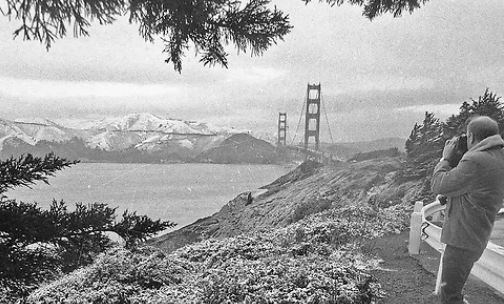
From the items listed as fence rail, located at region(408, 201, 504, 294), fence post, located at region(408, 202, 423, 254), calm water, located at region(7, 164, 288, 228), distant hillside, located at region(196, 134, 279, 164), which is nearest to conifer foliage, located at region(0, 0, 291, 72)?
A: calm water, located at region(7, 164, 288, 228)

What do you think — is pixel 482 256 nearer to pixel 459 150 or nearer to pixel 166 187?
pixel 459 150

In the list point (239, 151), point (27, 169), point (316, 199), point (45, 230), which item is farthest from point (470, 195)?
point (239, 151)

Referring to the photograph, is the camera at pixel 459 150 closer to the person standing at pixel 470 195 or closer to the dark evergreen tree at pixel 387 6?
the person standing at pixel 470 195

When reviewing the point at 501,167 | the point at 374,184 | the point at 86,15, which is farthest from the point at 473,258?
the point at 374,184

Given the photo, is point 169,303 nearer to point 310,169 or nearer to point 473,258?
point 473,258

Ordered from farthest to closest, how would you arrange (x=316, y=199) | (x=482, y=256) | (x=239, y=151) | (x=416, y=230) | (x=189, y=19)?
(x=239, y=151) → (x=316, y=199) → (x=416, y=230) → (x=482, y=256) → (x=189, y=19)

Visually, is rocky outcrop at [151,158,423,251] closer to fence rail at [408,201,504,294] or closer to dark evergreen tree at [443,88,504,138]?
dark evergreen tree at [443,88,504,138]

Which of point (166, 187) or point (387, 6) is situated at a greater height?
point (387, 6)
